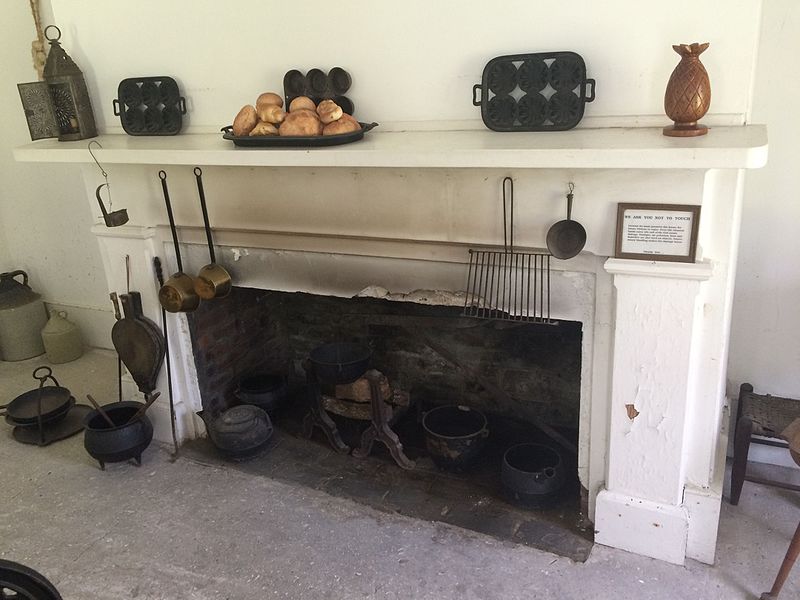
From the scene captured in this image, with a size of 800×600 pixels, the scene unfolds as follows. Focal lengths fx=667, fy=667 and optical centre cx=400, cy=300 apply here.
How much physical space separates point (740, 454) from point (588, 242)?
2.75 ft

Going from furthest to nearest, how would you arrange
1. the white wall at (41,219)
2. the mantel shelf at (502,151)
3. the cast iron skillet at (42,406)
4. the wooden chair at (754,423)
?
the white wall at (41,219) < the cast iron skillet at (42,406) < the wooden chair at (754,423) < the mantel shelf at (502,151)

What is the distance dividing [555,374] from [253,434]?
1.11 m

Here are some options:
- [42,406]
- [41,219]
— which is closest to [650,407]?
[42,406]

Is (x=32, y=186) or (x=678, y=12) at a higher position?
(x=678, y=12)

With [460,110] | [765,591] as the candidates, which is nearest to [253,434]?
[460,110]

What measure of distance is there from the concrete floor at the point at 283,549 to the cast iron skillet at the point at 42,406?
258 millimetres

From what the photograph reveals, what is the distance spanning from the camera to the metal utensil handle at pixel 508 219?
5.71 feet

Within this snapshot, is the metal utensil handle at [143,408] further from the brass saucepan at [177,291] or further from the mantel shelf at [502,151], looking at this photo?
the mantel shelf at [502,151]

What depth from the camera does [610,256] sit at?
170cm

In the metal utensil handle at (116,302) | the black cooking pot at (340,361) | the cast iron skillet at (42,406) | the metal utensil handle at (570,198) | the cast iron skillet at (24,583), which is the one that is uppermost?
the metal utensil handle at (570,198)

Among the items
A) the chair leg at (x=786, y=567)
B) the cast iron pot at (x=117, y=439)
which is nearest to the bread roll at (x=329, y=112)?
the cast iron pot at (x=117, y=439)

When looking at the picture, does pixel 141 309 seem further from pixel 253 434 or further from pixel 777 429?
pixel 777 429

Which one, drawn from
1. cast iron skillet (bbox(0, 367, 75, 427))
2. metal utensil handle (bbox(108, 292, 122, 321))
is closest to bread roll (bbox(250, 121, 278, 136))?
metal utensil handle (bbox(108, 292, 122, 321))

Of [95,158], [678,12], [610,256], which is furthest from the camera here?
[95,158]
